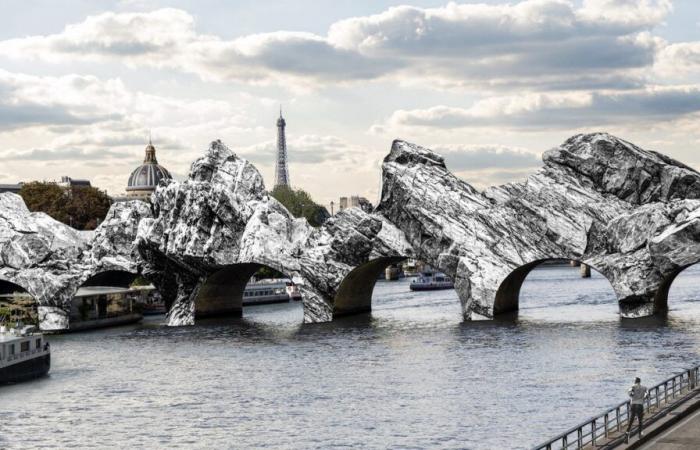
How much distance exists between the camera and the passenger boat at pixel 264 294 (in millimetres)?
160000

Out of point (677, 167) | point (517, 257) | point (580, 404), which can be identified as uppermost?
point (677, 167)

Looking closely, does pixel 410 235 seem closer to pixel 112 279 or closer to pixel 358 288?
pixel 358 288

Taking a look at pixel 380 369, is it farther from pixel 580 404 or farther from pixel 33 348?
pixel 33 348

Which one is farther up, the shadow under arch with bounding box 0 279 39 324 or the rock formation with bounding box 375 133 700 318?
the rock formation with bounding box 375 133 700 318

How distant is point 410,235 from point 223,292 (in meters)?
28.7

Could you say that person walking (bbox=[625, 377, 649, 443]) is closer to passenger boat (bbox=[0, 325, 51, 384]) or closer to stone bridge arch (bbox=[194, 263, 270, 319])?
passenger boat (bbox=[0, 325, 51, 384])

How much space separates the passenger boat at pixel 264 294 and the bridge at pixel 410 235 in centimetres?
3608

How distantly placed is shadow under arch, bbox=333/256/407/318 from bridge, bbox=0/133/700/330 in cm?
33

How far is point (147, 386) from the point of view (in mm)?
73500

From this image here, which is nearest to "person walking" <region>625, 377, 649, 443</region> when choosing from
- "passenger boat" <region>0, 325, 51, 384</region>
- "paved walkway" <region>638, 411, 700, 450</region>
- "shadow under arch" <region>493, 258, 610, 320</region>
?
Answer: "paved walkway" <region>638, 411, 700, 450</region>

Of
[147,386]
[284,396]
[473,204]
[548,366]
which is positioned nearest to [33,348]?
[147,386]

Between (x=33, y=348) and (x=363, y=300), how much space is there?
51.0m

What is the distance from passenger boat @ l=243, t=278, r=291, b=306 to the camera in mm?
160000

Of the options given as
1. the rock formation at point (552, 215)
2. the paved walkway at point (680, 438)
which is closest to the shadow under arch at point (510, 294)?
the rock formation at point (552, 215)
